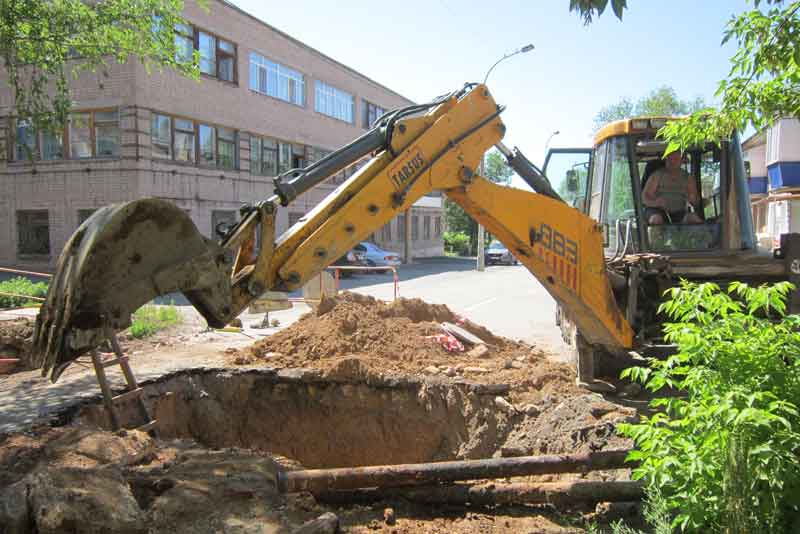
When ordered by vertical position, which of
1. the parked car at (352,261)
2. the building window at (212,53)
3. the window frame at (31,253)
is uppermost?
the building window at (212,53)

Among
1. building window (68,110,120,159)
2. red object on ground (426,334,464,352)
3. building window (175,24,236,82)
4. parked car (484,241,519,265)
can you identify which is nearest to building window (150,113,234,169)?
building window (68,110,120,159)

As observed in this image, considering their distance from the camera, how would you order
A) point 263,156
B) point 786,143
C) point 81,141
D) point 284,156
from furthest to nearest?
point 786,143, point 284,156, point 263,156, point 81,141

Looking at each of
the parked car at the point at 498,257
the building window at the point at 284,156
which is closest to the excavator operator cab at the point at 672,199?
the building window at the point at 284,156

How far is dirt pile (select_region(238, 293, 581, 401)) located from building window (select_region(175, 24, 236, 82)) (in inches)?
590

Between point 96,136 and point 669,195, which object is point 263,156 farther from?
point 669,195

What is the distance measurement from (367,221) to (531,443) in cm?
278

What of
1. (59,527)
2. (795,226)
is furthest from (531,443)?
(795,226)

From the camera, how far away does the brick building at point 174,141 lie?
18859mm

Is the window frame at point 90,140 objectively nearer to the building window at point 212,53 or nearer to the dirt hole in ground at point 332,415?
the building window at point 212,53

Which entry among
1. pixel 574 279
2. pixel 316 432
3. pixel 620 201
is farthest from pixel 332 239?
pixel 620 201

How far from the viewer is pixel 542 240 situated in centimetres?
546

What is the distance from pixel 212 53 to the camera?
22000 mm

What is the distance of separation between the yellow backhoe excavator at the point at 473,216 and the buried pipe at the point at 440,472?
136cm

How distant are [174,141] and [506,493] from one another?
748 inches
